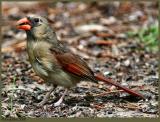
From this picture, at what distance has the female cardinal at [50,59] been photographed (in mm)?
7008

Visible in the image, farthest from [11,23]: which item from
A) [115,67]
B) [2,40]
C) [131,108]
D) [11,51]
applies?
[131,108]

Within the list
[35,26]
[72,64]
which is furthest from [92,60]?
[35,26]

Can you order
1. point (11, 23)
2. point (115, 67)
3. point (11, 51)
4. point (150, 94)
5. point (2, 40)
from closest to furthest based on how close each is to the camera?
1. point (150, 94)
2. point (115, 67)
3. point (11, 51)
4. point (2, 40)
5. point (11, 23)

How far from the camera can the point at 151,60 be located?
938 cm

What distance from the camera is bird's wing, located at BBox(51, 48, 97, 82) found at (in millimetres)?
7090

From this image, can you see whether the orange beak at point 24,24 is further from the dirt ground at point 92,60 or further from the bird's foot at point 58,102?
the bird's foot at point 58,102

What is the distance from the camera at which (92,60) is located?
9.38m

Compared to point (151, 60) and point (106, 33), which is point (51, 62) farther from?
point (106, 33)

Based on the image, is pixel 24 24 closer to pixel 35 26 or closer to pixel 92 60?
pixel 35 26

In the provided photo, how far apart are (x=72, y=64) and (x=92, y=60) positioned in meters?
2.25

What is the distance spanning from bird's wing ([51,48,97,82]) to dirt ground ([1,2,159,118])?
13.9 inches

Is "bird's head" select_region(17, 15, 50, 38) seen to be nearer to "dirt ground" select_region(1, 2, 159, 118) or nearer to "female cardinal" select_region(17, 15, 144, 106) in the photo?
"female cardinal" select_region(17, 15, 144, 106)

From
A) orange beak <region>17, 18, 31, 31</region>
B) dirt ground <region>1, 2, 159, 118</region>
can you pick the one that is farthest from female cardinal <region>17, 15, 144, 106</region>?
dirt ground <region>1, 2, 159, 118</region>

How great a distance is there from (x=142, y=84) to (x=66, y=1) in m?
4.47
